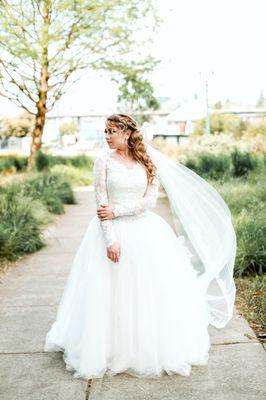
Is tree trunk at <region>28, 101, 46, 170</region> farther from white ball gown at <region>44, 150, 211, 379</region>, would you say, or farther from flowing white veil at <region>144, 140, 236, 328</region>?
white ball gown at <region>44, 150, 211, 379</region>

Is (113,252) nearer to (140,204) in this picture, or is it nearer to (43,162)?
(140,204)

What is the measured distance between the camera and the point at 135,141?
3.73 metres

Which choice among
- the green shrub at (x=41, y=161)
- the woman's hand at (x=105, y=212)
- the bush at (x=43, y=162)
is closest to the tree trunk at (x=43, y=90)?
the green shrub at (x=41, y=161)

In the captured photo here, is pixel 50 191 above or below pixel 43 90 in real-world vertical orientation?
below

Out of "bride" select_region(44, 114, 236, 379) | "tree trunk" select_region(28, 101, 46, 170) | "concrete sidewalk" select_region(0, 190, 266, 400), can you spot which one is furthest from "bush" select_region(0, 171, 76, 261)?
"tree trunk" select_region(28, 101, 46, 170)

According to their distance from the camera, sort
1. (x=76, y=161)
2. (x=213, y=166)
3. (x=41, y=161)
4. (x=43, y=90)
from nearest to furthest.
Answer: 1. (x=213, y=166)
2. (x=43, y=90)
3. (x=41, y=161)
4. (x=76, y=161)

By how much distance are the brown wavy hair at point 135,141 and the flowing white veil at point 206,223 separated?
32 cm

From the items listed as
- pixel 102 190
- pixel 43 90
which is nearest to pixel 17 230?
pixel 102 190

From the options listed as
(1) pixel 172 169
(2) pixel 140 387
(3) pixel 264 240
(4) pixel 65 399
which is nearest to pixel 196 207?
(1) pixel 172 169

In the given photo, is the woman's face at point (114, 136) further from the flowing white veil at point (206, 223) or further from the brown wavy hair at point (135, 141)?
the flowing white veil at point (206, 223)

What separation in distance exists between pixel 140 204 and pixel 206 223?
0.86m

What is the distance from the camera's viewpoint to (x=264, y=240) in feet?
20.4

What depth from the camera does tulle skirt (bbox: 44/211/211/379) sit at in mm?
3502

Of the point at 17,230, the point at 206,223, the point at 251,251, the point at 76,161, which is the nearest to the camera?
the point at 206,223
